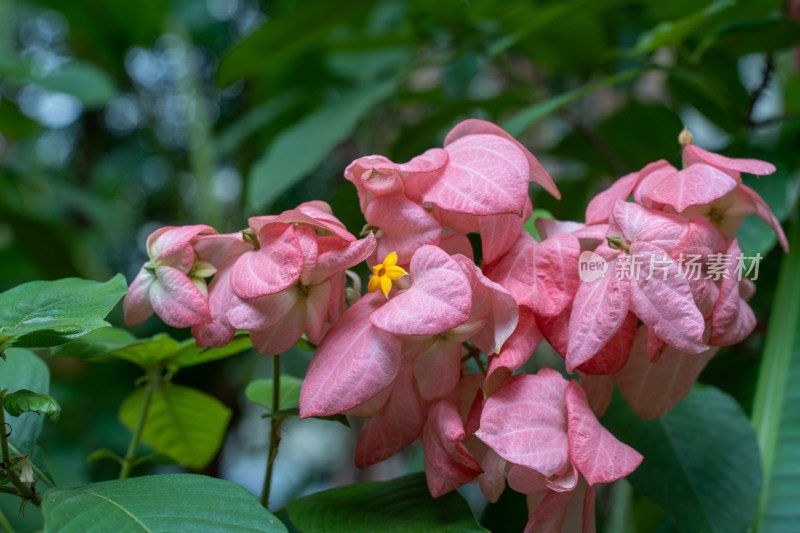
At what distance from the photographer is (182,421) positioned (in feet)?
1.71

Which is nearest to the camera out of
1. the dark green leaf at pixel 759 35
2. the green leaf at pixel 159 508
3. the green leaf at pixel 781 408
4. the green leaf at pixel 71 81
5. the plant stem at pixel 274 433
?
the green leaf at pixel 159 508

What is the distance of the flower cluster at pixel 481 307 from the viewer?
0.95ft

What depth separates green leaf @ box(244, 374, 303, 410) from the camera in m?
0.43

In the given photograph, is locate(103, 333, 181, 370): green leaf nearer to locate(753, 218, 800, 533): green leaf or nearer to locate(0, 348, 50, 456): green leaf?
locate(0, 348, 50, 456): green leaf

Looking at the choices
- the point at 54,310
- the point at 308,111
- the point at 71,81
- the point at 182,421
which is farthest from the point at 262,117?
the point at 54,310

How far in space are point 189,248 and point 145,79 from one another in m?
1.72

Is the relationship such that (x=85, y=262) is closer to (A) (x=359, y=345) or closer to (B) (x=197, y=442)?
(B) (x=197, y=442)

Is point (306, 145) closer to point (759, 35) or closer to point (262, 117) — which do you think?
point (262, 117)

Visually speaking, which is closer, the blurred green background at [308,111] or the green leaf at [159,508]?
the green leaf at [159,508]

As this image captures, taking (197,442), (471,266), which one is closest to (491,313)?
(471,266)

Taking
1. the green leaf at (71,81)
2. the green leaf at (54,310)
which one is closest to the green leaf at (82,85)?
the green leaf at (71,81)

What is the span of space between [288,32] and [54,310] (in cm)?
63

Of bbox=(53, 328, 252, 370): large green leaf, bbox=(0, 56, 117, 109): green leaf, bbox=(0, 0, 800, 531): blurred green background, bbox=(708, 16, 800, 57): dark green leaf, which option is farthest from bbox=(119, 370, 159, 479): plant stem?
bbox=(0, 56, 117, 109): green leaf

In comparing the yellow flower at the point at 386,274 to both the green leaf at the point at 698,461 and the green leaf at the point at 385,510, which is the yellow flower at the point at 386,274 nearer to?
the green leaf at the point at 385,510
